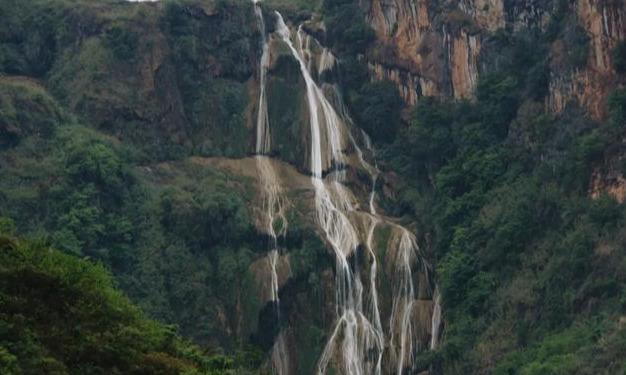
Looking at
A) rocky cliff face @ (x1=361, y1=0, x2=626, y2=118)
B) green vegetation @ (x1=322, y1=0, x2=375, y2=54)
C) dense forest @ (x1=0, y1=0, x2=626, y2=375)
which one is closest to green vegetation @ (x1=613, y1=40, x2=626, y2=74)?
dense forest @ (x1=0, y1=0, x2=626, y2=375)

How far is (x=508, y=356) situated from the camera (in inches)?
2222

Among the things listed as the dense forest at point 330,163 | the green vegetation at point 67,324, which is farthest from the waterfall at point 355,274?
the green vegetation at point 67,324

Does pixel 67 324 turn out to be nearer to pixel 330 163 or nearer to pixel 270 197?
pixel 270 197

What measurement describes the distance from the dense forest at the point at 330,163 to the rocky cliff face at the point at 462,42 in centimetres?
8

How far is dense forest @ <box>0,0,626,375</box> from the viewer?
58.5m

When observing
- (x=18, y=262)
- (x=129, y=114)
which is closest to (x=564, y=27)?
(x=129, y=114)

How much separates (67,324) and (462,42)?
33.8m

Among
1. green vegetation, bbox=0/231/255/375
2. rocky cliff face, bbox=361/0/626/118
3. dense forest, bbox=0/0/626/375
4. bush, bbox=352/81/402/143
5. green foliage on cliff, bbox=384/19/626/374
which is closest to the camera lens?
green vegetation, bbox=0/231/255/375

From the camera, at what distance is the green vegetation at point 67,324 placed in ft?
111

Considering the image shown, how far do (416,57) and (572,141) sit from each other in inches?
343

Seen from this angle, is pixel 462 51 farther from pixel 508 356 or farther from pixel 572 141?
pixel 508 356

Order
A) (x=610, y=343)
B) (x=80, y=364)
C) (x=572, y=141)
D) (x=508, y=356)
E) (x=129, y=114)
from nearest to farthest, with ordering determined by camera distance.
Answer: (x=80, y=364) → (x=610, y=343) → (x=508, y=356) → (x=572, y=141) → (x=129, y=114)

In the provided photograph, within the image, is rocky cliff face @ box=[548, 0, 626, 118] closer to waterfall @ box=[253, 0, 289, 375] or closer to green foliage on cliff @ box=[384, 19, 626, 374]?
green foliage on cliff @ box=[384, 19, 626, 374]

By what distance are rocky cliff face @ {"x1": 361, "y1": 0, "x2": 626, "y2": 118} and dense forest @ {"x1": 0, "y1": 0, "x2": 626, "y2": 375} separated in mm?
84
